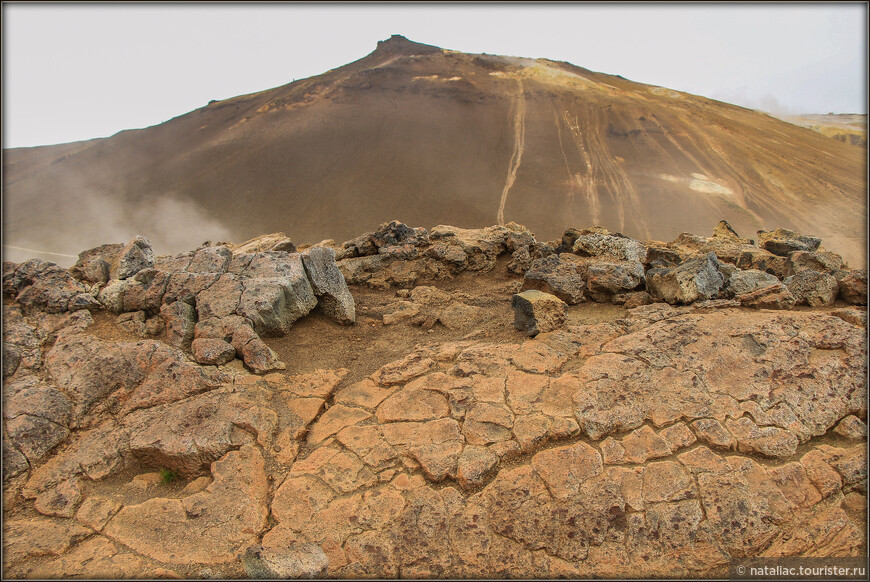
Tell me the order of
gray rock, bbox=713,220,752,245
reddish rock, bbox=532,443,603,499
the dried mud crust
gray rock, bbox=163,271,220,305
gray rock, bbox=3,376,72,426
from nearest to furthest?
the dried mud crust
reddish rock, bbox=532,443,603,499
gray rock, bbox=3,376,72,426
gray rock, bbox=163,271,220,305
gray rock, bbox=713,220,752,245

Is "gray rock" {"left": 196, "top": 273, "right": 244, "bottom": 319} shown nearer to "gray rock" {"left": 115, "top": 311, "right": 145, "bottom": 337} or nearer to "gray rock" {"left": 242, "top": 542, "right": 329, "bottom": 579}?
"gray rock" {"left": 115, "top": 311, "right": 145, "bottom": 337}

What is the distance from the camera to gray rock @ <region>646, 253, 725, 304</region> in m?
3.85

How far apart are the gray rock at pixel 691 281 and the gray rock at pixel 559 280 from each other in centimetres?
67

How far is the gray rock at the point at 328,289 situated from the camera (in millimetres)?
4332

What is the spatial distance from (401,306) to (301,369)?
57.8 inches

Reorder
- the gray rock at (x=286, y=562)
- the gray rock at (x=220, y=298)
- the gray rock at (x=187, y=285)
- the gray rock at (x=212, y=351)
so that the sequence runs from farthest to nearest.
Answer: the gray rock at (x=187, y=285)
the gray rock at (x=220, y=298)
the gray rock at (x=212, y=351)
the gray rock at (x=286, y=562)

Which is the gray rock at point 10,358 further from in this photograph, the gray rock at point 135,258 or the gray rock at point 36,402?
the gray rock at point 135,258

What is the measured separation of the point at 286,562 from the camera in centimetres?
221

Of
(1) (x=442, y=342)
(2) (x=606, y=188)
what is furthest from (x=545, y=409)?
(2) (x=606, y=188)

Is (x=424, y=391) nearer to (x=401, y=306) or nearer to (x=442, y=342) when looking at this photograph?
(x=442, y=342)

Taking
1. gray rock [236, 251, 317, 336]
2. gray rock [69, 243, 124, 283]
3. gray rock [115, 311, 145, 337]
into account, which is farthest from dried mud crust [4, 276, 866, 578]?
gray rock [69, 243, 124, 283]

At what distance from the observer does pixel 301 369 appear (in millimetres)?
3539

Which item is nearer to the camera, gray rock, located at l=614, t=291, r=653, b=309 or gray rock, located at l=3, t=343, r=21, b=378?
gray rock, located at l=3, t=343, r=21, b=378

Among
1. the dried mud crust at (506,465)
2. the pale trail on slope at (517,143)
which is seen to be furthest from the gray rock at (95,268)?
the pale trail on slope at (517,143)
